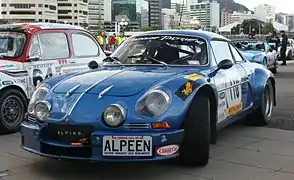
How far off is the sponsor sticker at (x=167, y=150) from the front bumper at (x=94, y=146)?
0.07ft

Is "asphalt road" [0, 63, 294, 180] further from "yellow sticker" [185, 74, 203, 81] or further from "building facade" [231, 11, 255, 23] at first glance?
"building facade" [231, 11, 255, 23]

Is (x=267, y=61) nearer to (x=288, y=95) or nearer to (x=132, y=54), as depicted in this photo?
(x=288, y=95)

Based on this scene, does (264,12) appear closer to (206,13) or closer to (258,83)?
(206,13)

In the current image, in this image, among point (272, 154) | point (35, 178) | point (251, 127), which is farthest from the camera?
point (251, 127)

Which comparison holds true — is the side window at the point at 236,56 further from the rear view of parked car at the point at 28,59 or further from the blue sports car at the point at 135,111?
the rear view of parked car at the point at 28,59

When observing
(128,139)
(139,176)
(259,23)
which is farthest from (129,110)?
(259,23)

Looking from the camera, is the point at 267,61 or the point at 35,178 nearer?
the point at 35,178

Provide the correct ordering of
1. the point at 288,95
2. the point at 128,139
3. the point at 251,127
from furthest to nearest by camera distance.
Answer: the point at 288,95, the point at 251,127, the point at 128,139

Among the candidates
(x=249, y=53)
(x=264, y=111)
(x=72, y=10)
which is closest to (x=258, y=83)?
(x=264, y=111)

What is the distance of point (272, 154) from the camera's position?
5.86 m

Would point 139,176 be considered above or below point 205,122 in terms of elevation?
below

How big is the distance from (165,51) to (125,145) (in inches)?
78.6

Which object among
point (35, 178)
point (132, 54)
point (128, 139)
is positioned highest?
point (132, 54)

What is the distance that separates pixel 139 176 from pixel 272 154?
6.11ft
